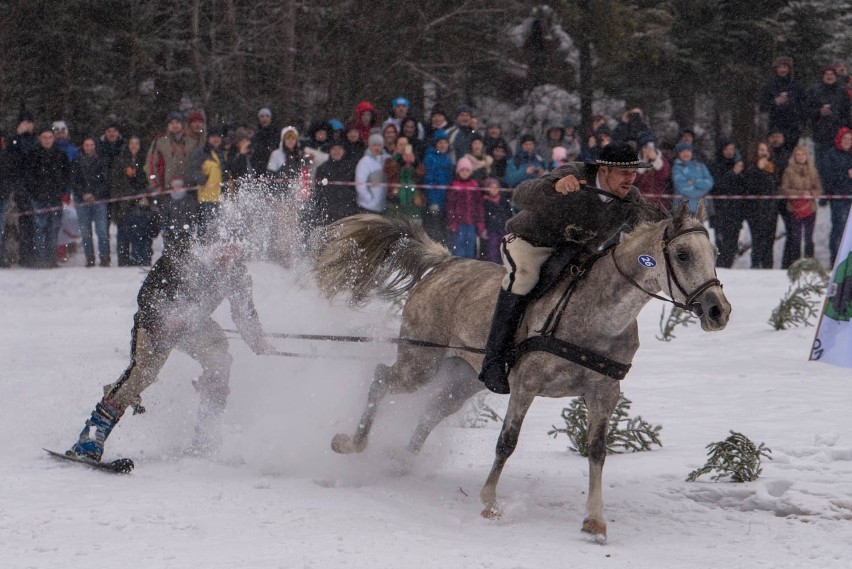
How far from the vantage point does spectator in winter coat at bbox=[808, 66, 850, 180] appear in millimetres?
15234

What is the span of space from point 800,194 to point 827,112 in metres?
1.07

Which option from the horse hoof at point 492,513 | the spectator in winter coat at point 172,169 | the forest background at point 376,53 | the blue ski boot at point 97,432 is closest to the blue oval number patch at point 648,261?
the horse hoof at point 492,513

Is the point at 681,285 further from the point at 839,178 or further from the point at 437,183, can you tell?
the point at 839,178

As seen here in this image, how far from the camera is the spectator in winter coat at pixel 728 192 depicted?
15500 millimetres

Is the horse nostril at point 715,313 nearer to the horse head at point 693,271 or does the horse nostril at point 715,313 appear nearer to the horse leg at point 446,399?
the horse head at point 693,271

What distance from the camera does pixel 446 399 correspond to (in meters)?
7.27

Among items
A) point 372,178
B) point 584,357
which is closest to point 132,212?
point 372,178

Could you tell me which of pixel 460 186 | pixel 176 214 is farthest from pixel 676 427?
pixel 176 214

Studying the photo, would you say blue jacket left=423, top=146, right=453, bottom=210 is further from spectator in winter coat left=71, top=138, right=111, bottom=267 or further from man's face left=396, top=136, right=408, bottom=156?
spectator in winter coat left=71, top=138, right=111, bottom=267

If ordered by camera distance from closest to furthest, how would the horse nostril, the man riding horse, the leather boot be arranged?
the horse nostril < the man riding horse < the leather boot

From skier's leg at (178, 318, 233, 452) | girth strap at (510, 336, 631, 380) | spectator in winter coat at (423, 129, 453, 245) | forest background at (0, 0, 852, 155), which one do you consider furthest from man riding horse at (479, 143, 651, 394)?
forest background at (0, 0, 852, 155)

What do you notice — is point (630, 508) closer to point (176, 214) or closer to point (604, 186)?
point (604, 186)

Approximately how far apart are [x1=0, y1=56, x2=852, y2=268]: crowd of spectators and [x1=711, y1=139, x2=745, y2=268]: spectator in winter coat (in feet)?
0.06

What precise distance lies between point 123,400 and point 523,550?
2660mm
